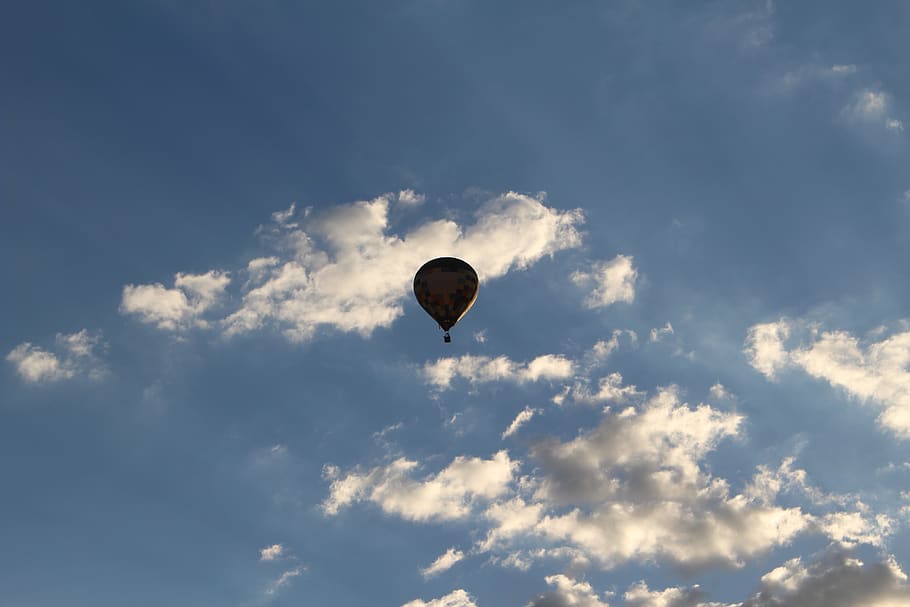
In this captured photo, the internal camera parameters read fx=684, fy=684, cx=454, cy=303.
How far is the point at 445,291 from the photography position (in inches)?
3191

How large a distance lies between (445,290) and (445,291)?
0.44ft

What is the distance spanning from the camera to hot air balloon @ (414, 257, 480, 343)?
81062 mm

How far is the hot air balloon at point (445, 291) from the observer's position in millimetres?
81062

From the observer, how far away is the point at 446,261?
8275 centimetres

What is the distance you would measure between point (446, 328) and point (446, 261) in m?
8.15

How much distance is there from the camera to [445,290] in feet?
266

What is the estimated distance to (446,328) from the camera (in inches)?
3209

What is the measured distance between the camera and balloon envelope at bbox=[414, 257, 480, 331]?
8106 centimetres

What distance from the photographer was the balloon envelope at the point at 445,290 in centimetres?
8106

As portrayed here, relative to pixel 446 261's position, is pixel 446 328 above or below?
below
